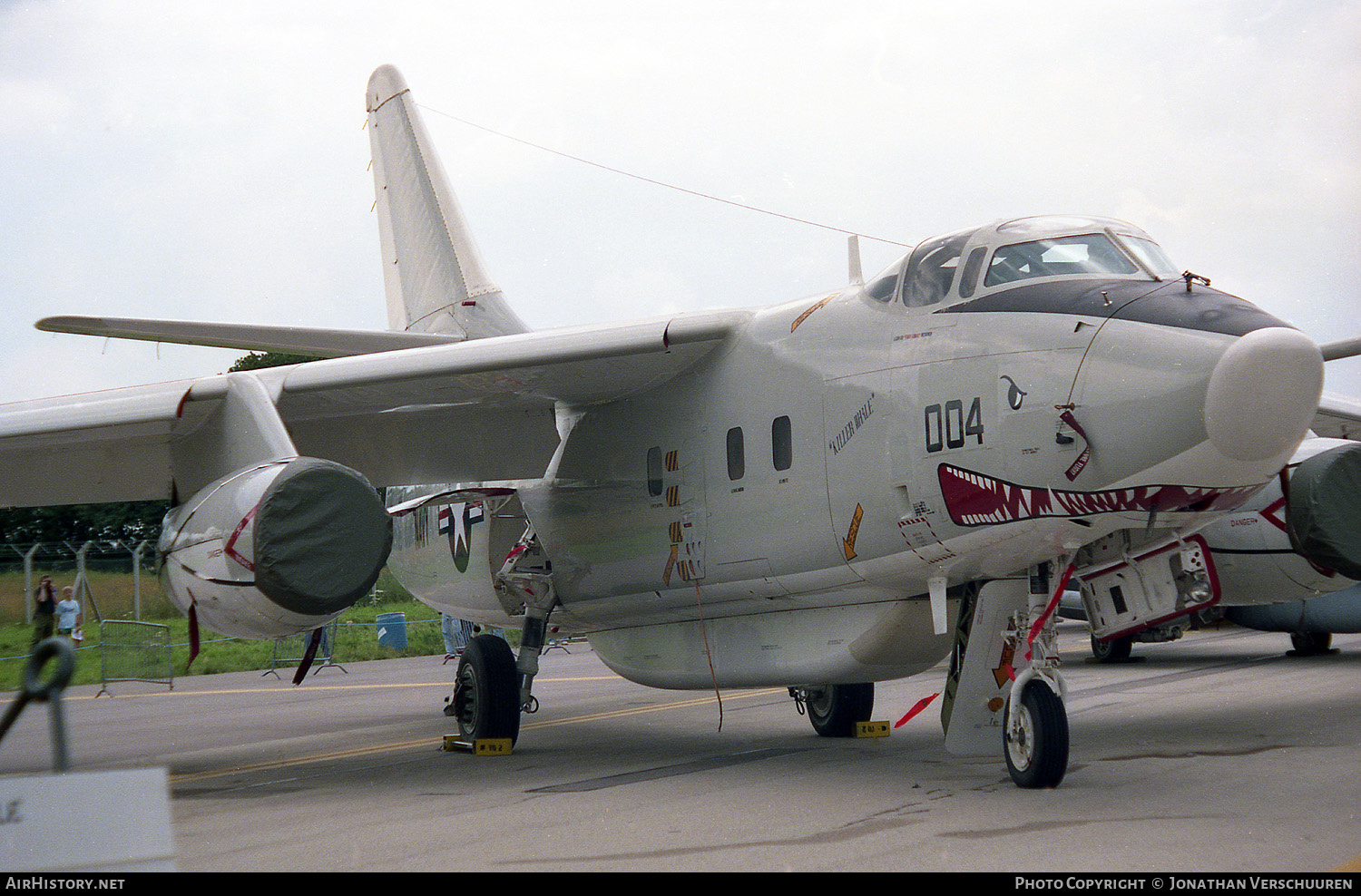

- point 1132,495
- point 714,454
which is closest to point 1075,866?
point 1132,495

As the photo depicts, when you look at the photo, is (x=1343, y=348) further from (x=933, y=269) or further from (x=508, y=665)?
(x=508, y=665)

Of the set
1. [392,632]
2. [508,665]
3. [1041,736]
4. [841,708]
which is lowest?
[392,632]

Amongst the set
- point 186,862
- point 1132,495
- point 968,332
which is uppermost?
point 968,332

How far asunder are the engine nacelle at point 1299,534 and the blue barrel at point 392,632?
20.2 meters

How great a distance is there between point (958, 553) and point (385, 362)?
4.41 m

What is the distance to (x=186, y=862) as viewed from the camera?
611 cm

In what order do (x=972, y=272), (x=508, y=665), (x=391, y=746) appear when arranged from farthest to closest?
(x=391, y=746) < (x=508, y=665) < (x=972, y=272)

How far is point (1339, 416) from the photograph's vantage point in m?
12.1

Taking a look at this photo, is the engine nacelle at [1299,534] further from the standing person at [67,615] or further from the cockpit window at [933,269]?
the standing person at [67,615]

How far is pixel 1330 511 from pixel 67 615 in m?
20.8

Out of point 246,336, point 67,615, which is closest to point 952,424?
point 246,336

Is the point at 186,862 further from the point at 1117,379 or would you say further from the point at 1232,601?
the point at 1232,601

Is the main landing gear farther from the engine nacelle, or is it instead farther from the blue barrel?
the blue barrel

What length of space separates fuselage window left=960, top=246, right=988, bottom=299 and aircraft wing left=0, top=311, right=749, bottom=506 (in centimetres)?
228
